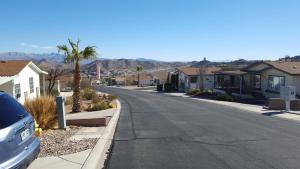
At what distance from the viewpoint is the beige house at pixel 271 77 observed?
3538 centimetres

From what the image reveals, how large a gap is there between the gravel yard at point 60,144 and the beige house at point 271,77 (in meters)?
27.3

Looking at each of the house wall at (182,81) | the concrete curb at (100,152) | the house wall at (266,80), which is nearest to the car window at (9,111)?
the concrete curb at (100,152)

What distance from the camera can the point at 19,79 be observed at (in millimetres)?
30000

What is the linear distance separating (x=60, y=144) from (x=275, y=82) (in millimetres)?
31400

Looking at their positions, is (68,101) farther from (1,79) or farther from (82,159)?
(82,159)

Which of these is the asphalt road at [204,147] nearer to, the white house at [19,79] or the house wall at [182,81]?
the white house at [19,79]

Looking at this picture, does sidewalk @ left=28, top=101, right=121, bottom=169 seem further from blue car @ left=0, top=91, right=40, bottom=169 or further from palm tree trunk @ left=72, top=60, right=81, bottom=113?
palm tree trunk @ left=72, top=60, right=81, bottom=113

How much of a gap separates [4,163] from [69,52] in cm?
2000

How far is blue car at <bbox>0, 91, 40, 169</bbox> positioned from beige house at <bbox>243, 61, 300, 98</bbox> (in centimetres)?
3133

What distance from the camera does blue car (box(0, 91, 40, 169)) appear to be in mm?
5762

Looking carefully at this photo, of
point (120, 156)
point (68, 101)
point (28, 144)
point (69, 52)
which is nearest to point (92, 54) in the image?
point (69, 52)

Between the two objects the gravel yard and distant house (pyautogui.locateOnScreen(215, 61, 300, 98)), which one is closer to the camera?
the gravel yard

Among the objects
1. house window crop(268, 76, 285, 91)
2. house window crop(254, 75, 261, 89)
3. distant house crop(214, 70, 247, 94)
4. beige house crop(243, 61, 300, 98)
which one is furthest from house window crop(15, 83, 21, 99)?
house window crop(254, 75, 261, 89)

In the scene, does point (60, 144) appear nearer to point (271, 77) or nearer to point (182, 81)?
point (271, 77)
